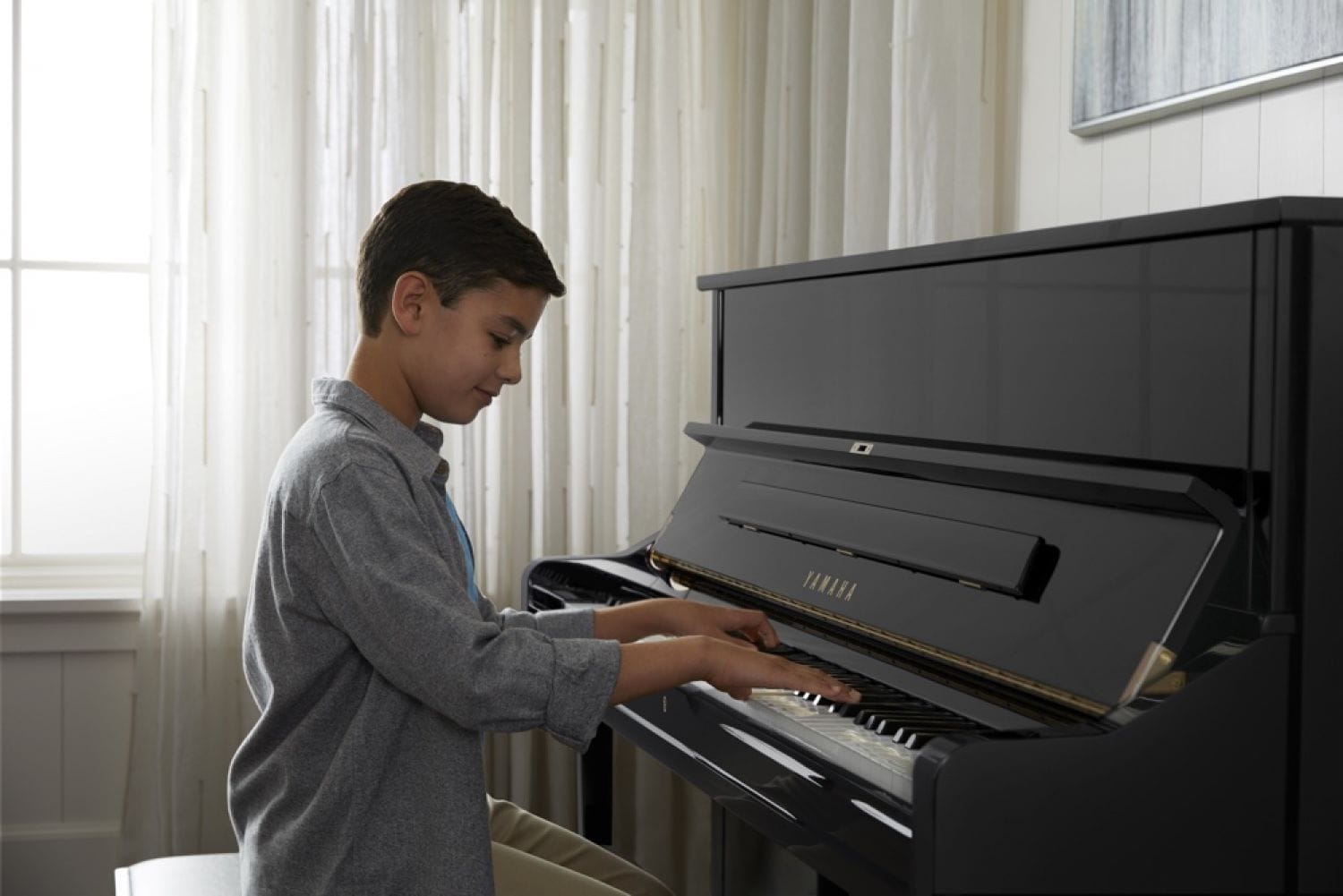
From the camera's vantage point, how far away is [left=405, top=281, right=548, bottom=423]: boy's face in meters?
1.48

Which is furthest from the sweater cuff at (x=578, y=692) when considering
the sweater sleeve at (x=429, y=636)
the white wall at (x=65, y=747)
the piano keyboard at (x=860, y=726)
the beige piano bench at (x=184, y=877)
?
the white wall at (x=65, y=747)

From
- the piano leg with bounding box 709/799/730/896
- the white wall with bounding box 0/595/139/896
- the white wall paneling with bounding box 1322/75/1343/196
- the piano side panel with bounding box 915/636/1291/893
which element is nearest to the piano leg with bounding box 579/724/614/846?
the piano leg with bounding box 709/799/730/896

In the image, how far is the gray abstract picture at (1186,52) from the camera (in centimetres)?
193

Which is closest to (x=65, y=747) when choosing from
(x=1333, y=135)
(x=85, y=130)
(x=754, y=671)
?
(x=85, y=130)

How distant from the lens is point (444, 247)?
1466 mm

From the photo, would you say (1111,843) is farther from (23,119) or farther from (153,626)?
(23,119)

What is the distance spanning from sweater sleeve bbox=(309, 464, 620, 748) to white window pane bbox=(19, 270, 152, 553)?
1.99 metres

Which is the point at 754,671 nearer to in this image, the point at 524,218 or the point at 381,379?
the point at 381,379

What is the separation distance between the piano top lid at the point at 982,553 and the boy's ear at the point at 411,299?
646 millimetres

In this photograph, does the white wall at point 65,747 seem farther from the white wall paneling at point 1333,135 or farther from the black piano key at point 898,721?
the white wall paneling at point 1333,135

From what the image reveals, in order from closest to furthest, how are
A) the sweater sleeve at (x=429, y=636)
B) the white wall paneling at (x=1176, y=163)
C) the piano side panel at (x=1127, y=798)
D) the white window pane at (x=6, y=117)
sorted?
1. the piano side panel at (x=1127, y=798)
2. the sweater sleeve at (x=429, y=636)
3. the white wall paneling at (x=1176, y=163)
4. the white window pane at (x=6, y=117)

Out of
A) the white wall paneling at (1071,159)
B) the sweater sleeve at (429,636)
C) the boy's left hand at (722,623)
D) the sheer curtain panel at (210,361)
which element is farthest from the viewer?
the sheer curtain panel at (210,361)

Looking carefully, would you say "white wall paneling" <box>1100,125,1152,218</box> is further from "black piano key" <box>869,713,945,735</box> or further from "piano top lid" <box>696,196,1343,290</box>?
"black piano key" <box>869,713,945,735</box>

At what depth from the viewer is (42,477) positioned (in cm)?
312
